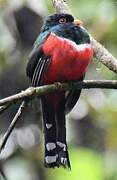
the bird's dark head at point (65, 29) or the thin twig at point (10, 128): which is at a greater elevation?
the bird's dark head at point (65, 29)

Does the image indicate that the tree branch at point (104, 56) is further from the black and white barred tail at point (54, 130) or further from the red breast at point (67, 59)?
the black and white barred tail at point (54, 130)

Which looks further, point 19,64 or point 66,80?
point 19,64

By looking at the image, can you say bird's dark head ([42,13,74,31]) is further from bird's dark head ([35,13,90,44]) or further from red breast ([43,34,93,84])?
red breast ([43,34,93,84])

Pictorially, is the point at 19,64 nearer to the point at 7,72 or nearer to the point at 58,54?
the point at 7,72

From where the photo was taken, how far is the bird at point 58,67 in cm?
342

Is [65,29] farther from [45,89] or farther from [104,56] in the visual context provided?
[45,89]

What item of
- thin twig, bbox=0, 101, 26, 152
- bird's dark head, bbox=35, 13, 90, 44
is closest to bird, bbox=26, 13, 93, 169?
bird's dark head, bbox=35, 13, 90, 44

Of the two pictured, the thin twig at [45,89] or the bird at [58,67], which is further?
the bird at [58,67]

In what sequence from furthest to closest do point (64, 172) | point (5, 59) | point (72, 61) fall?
1. point (5, 59)
2. point (64, 172)
3. point (72, 61)

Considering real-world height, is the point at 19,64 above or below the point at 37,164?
above

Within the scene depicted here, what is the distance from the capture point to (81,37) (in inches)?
137

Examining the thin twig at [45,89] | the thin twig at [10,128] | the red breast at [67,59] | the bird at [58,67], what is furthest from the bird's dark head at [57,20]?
the thin twig at [10,128]

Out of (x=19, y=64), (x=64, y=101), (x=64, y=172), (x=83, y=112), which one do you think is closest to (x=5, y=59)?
(x=19, y=64)

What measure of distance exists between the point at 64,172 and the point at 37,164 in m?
1.29
